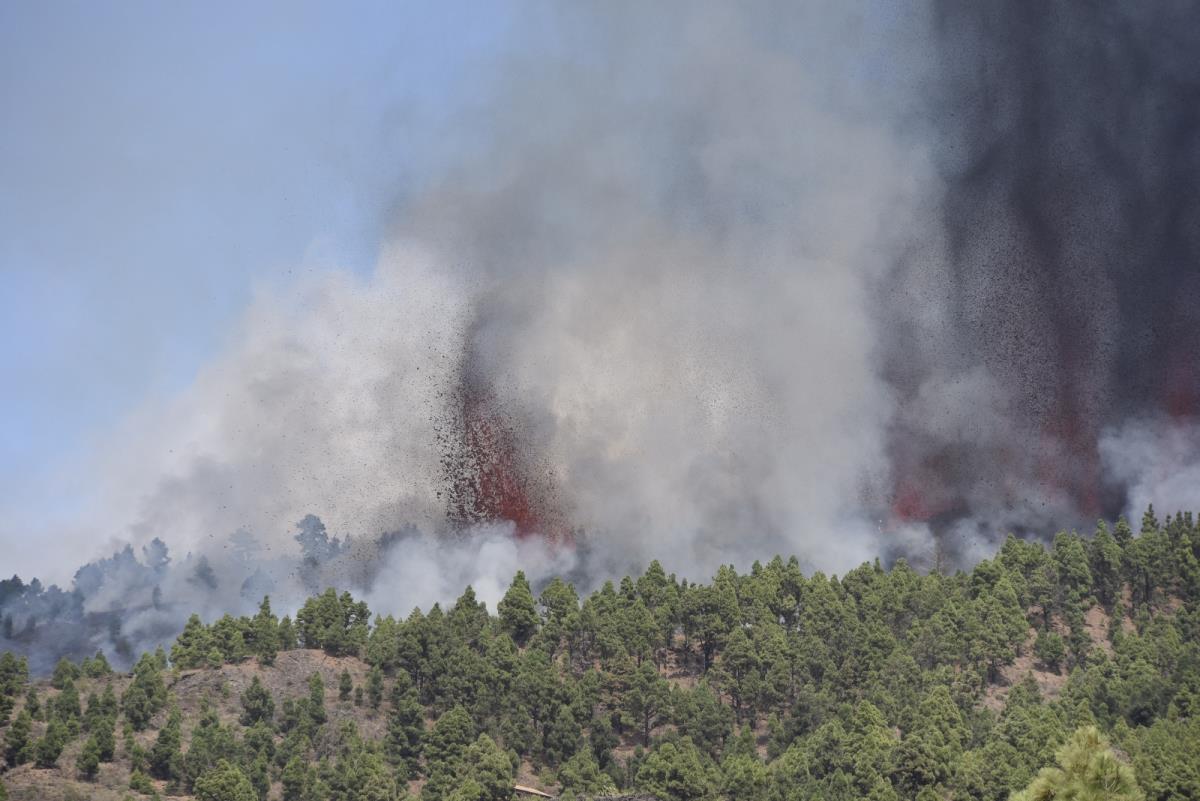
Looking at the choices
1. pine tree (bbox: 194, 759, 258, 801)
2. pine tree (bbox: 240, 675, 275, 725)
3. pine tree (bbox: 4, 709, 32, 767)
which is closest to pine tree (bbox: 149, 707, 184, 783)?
pine tree (bbox: 194, 759, 258, 801)

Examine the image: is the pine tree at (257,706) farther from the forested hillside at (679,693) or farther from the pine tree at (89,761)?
the pine tree at (89,761)

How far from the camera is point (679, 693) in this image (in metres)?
96.1

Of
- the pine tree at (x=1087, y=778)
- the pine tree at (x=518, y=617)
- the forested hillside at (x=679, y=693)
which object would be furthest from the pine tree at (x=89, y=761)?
the pine tree at (x=1087, y=778)

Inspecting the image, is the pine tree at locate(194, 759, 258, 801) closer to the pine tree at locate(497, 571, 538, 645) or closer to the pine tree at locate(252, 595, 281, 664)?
the pine tree at locate(252, 595, 281, 664)

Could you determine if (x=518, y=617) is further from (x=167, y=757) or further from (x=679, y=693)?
(x=167, y=757)

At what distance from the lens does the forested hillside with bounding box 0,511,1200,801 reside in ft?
283

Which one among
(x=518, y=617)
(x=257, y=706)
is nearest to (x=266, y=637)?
(x=257, y=706)

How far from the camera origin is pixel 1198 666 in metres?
93.2

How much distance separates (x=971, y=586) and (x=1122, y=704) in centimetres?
1790

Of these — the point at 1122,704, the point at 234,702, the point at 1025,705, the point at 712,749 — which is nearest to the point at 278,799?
the point at 234,702

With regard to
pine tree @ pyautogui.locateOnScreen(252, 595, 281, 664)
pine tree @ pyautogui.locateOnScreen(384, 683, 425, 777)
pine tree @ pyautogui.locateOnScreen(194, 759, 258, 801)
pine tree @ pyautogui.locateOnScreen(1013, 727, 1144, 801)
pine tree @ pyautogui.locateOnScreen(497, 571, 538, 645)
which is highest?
pine tree @ pyautogui.locateOnScreen(497, 571, 538, 645)

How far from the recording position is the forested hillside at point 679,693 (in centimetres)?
8612

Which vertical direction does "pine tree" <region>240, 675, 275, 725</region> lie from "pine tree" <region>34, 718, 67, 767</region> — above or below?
above

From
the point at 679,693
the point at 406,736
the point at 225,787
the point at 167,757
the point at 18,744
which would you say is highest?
the point at 679,693
